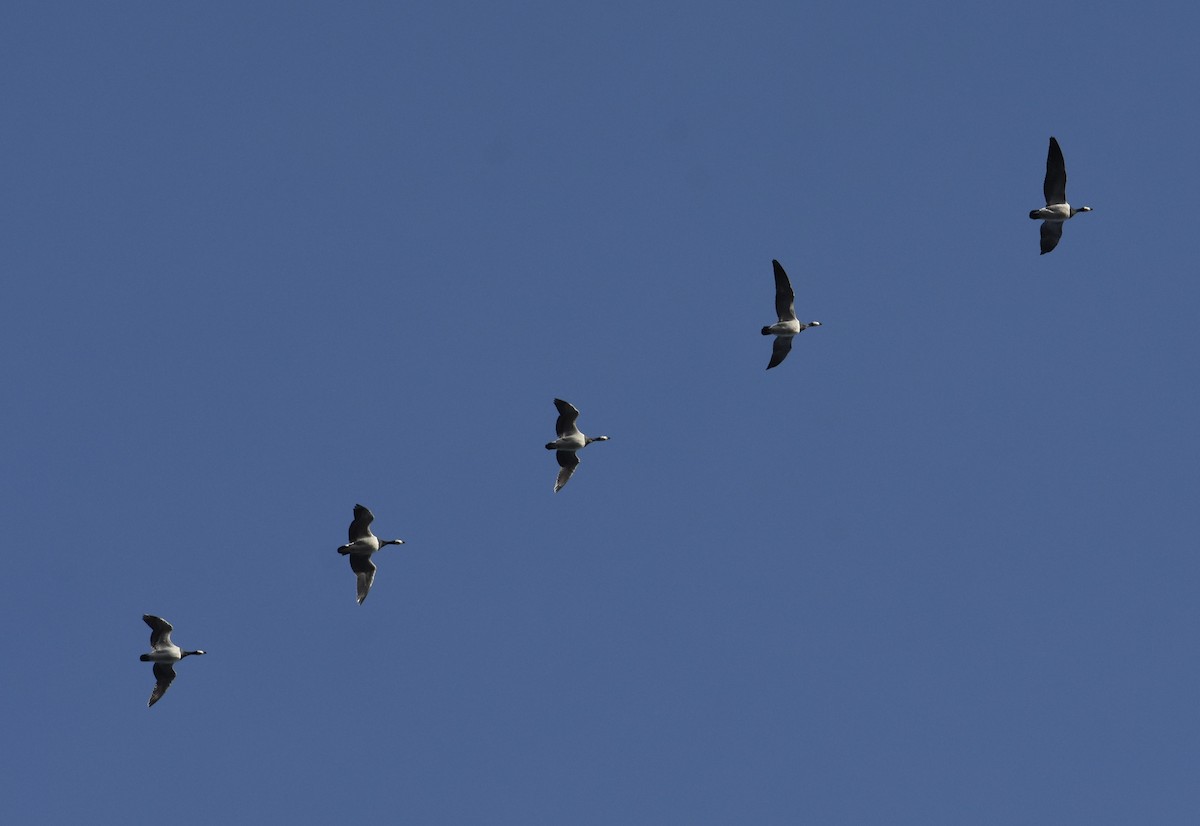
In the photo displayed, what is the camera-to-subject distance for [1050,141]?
227 ft

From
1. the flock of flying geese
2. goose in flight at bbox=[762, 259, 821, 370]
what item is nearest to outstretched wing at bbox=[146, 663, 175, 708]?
the flock of flying geese

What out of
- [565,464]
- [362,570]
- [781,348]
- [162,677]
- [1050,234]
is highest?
[1050,234]

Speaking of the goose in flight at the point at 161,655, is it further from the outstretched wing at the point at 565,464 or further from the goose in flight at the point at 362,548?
the outstretched wing at the point at 565,464

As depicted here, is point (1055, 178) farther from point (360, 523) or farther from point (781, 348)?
point (360, 523)

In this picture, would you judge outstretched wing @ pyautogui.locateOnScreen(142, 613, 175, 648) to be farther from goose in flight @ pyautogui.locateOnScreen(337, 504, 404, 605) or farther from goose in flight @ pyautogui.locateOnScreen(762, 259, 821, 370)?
goose in flight @ pyautogui.locateOnScreen(762, 259, 821, 370)

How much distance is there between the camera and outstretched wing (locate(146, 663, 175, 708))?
68938 mm

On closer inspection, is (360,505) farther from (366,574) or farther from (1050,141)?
(1050,141)

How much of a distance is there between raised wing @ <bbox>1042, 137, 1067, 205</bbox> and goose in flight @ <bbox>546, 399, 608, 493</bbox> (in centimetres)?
2277

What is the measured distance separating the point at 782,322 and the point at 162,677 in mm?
32081

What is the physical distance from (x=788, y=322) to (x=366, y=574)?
73.3 ft

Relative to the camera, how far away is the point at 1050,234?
229ft

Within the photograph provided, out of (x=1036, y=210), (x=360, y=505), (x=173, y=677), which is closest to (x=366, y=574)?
(x=360, y=505)

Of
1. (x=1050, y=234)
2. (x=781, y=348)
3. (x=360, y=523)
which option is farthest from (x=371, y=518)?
(x=1050, y=234)

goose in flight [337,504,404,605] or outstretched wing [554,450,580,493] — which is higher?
outstretched wing [554,450,580,493]
